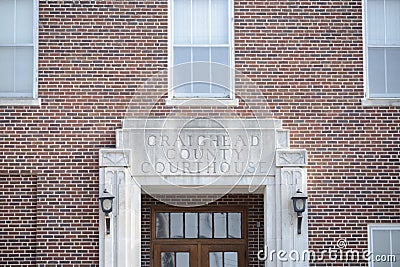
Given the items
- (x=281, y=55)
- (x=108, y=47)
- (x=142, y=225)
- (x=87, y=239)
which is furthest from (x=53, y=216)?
(x=281, y=55)

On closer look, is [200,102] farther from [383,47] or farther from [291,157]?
[383,47]

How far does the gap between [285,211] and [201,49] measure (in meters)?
3.04

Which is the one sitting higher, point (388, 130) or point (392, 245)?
point (388, 130)

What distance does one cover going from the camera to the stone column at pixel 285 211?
1298 centimetres

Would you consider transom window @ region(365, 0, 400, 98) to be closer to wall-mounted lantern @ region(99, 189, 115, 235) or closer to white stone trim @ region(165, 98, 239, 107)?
white stone trim @ region(165, 98, 239, 107)

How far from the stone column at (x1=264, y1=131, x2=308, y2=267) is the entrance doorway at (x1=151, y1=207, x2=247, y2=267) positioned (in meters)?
1.34

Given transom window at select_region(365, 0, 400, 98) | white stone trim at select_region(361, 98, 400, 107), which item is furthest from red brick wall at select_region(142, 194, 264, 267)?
transom window at select_region(365, 0, 400, 98)

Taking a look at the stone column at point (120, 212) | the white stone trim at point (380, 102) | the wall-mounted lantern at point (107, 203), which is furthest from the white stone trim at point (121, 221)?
the white stone trim at point (380, 102)

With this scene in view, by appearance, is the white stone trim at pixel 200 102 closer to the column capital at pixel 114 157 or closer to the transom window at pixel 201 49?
the transom window at pixel 201 49

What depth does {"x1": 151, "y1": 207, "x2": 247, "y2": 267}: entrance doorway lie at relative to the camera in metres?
14.5

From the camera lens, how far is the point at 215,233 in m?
14.6

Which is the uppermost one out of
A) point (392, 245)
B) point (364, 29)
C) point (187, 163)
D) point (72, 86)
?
point (364, 29)

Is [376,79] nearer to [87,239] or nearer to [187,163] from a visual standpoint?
[187,163]

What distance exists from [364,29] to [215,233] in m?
4.32
